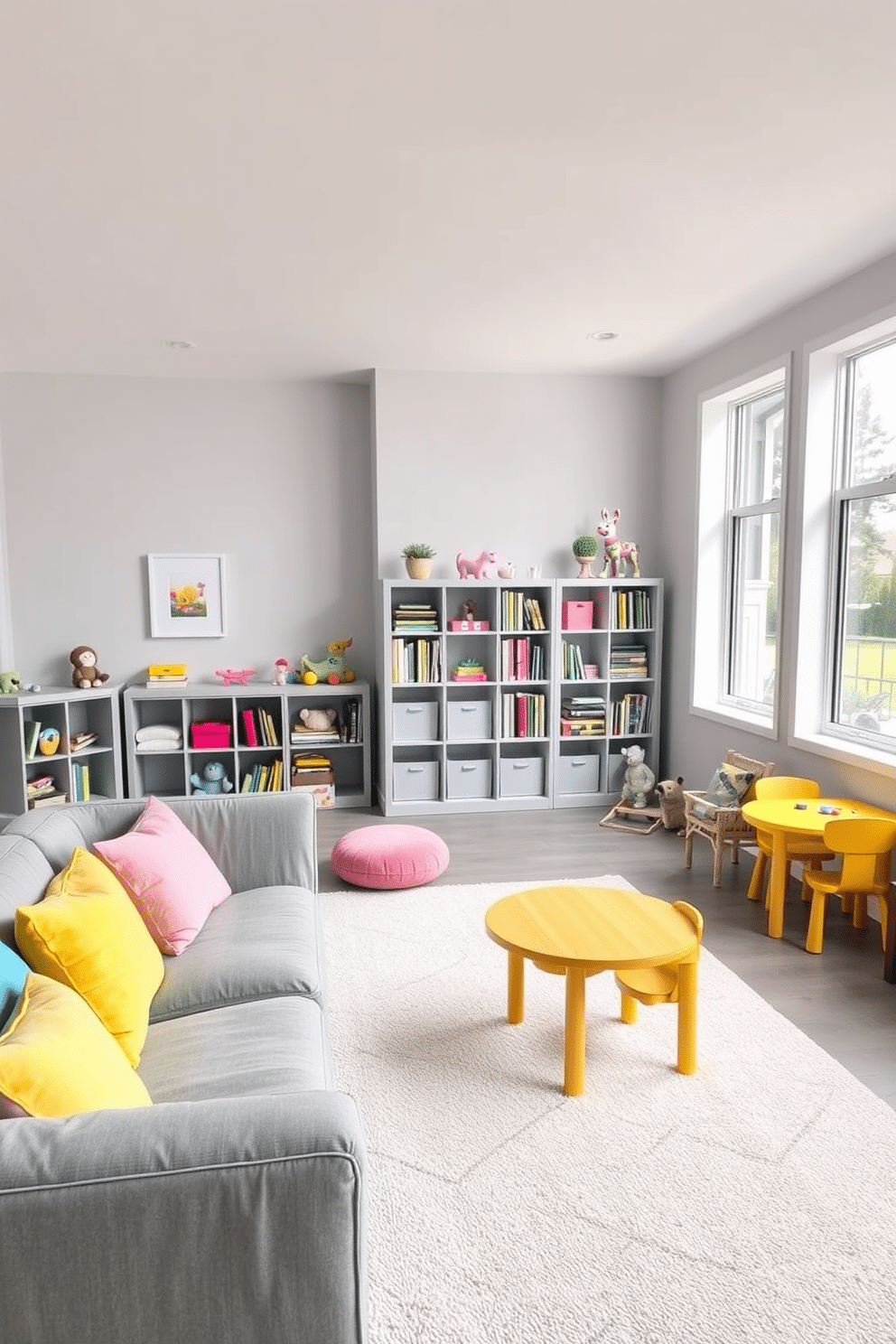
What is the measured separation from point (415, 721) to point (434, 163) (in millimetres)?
3384

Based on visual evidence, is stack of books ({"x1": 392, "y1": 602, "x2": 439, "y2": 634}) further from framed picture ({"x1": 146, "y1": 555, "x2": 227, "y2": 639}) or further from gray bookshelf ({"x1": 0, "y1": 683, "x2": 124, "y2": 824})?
gray bookshelf ({"x1": 0, "y1": 683, "x2": 124, "y2": 824})

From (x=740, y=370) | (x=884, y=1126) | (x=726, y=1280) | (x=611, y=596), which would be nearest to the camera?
(x=726, y=1280)

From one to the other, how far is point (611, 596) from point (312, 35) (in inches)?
156

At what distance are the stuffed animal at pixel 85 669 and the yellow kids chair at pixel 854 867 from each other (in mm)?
4249

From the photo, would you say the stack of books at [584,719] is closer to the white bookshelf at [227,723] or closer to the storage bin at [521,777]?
the storage bin at [521,777]

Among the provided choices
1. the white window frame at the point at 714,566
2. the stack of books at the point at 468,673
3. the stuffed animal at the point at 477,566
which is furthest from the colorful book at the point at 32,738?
the white window frame at the point at 714,566

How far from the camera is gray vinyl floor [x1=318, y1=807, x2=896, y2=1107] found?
288cm

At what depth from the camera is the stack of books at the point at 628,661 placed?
5801 millimetres

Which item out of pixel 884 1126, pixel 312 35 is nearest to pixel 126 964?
pixel 884 1126

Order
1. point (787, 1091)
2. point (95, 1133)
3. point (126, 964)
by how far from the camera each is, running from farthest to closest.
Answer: point (787, 1091), point (126, 964), point (95, 1133)

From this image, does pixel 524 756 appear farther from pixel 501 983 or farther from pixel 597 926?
pixel 597 926

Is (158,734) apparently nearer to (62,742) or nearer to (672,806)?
(62,742)

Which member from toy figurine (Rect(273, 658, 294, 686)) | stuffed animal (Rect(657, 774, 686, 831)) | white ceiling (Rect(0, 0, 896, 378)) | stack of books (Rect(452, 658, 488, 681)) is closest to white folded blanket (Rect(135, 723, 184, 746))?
toy figurine (Rect(273, 658, 294, 686))

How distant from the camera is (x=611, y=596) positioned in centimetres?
568
